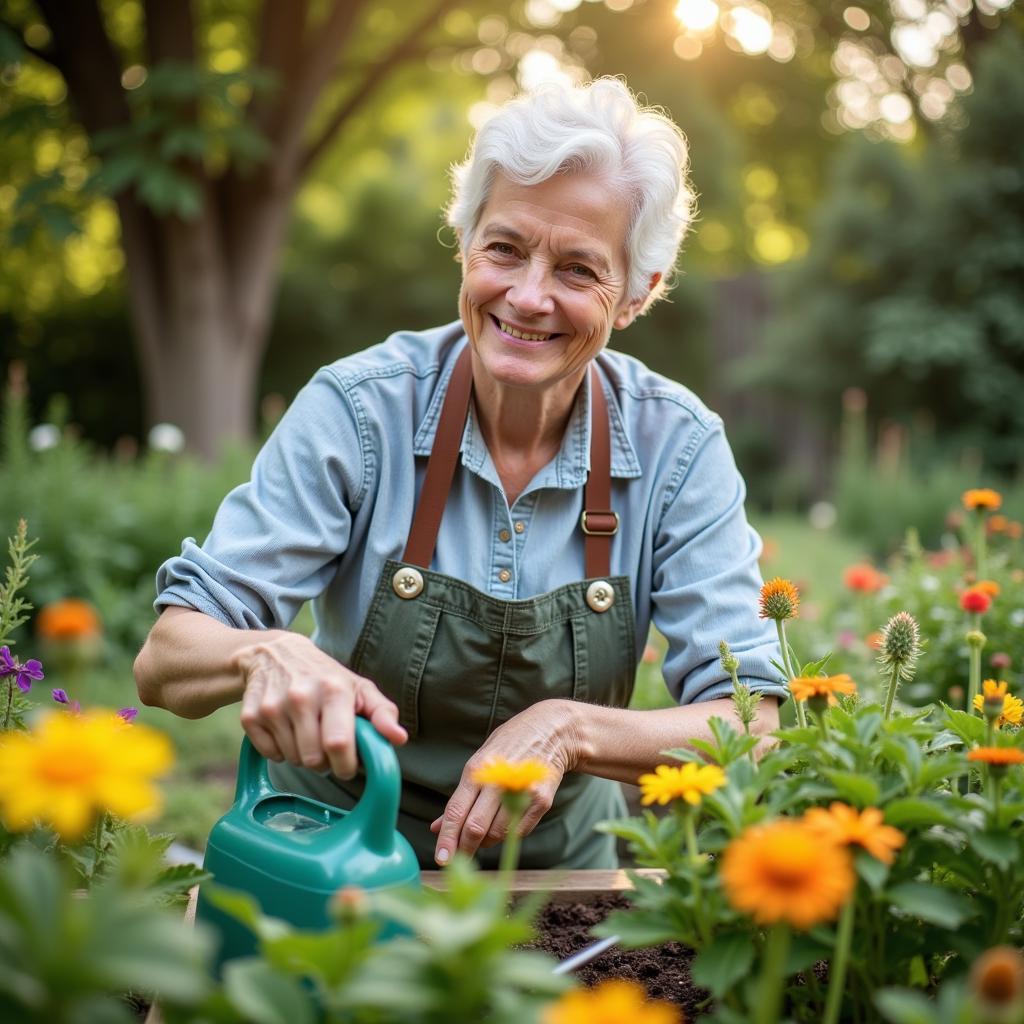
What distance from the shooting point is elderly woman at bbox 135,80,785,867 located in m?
1.71

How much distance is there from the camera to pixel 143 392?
11391 millimetres

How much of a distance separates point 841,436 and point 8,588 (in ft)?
33.1

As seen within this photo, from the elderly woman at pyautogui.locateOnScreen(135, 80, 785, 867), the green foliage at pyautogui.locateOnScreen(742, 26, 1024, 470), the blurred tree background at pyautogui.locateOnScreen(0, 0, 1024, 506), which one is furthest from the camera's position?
the green foliage at pyautogui.locateOnScreen(742, 26, 1024, 470)

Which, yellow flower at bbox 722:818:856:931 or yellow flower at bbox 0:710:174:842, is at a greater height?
yellow flower at bbox 0:710:174:842

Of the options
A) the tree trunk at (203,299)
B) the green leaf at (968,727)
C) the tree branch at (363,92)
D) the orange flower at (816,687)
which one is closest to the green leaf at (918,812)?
the orange flower at (816,687)

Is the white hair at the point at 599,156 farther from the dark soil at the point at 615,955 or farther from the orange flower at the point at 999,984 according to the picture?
the orange flower at the point at 999,984

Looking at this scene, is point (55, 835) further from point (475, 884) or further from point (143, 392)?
point (143, 392)

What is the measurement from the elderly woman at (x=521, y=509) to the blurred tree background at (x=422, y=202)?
492 centimetres

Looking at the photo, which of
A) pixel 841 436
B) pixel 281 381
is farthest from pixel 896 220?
pixel 281 381

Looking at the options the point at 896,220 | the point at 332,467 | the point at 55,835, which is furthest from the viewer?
the point at 896,220

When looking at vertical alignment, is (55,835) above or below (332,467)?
below

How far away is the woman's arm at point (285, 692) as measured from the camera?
1.15 meters

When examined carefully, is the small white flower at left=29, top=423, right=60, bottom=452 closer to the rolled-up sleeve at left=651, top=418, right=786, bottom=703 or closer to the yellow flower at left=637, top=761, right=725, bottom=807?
the rolled-up sleeve at left=651, top=418, right=786, bottom=703

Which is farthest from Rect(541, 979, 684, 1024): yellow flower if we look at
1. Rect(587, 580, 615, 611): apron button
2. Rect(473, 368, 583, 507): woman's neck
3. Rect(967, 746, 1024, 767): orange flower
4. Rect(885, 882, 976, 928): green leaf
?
Rect(473, 368, 583, 507): woman's neck
